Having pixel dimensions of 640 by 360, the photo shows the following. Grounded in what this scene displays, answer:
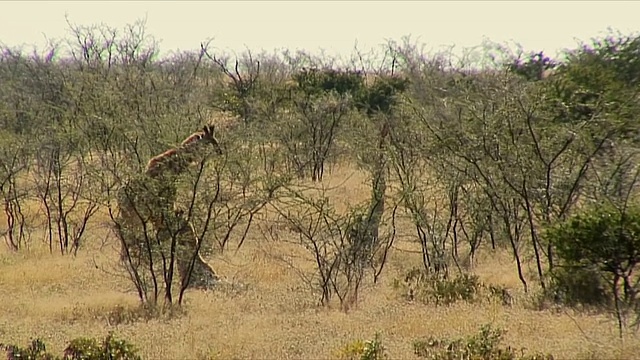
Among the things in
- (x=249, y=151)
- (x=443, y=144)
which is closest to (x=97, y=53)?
(x=249, y=151)

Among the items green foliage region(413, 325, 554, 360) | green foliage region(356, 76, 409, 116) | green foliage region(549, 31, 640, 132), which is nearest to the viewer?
green foliage region(413, 325, 554, 360)

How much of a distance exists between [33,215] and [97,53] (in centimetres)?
1722

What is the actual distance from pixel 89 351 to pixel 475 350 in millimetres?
3401

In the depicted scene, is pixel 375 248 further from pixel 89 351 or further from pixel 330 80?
pixel 330 80

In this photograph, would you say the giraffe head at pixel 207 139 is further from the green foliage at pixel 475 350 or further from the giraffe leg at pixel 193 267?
the green foliage at pixel 475 350

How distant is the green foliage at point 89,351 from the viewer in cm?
602

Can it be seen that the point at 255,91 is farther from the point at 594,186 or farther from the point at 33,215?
the point at 594,186

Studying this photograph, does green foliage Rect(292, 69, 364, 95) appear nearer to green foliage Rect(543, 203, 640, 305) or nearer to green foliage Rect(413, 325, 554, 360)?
green foliage Rect(543, 203, 640, 305)

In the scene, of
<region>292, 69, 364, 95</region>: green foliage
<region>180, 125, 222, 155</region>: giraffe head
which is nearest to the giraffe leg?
<region>180, 125, 222, 155</region>: giraffe head

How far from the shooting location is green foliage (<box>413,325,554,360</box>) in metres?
5.87

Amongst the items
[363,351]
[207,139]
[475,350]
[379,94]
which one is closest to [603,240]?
[475,350]

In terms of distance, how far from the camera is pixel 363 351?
602cm

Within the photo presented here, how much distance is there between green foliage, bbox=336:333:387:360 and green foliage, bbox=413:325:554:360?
1.28ft

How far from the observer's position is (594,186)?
28.7ft
